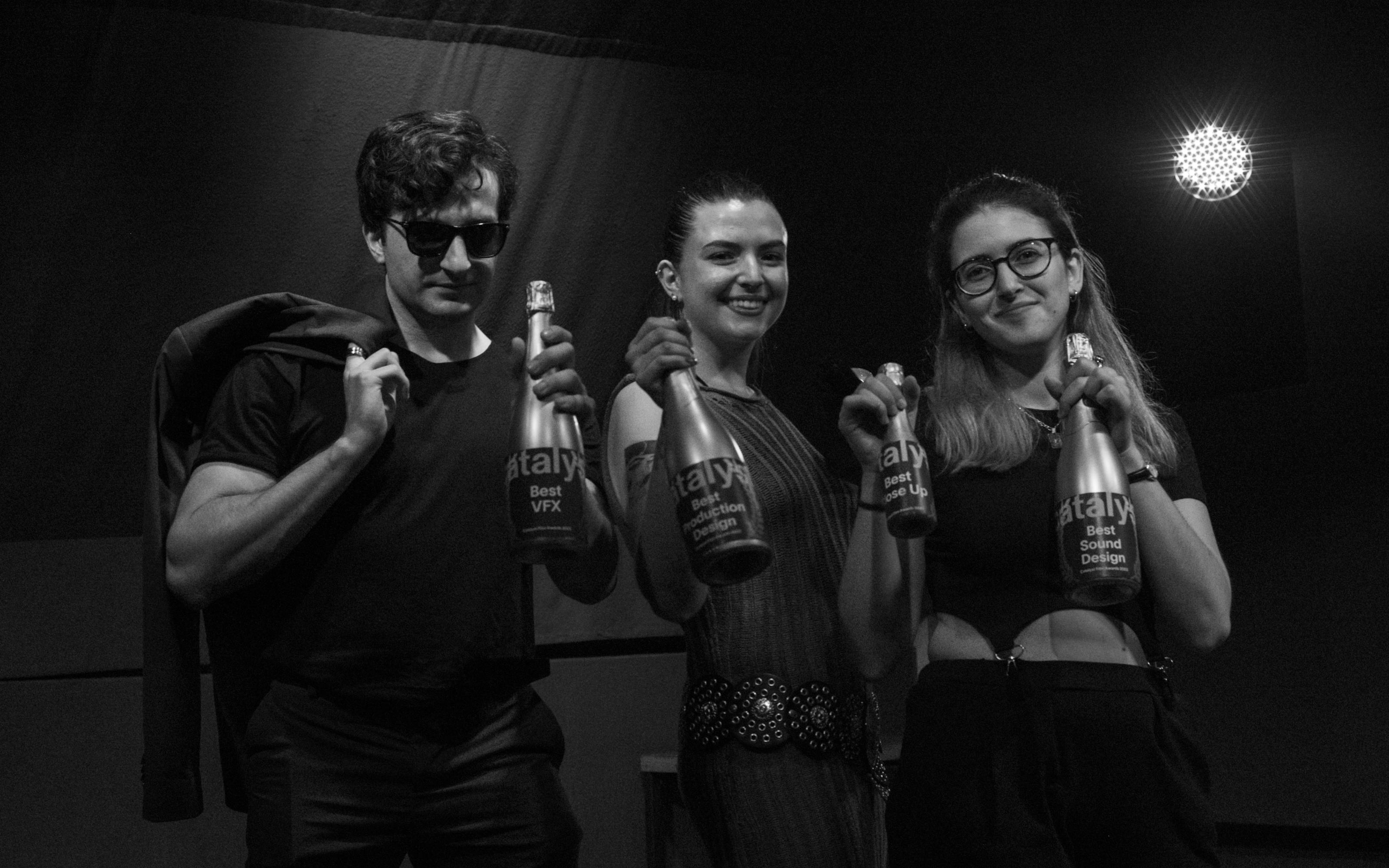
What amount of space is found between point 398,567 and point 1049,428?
80 cm

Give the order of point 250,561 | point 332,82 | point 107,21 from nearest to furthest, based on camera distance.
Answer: point 250,561, point 107,21, point 332,82

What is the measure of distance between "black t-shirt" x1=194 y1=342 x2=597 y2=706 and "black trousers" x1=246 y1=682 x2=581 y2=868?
0.11 ft

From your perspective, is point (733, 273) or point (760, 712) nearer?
point (760, 712)

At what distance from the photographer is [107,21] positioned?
2217mm

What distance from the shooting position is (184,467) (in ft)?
4.91

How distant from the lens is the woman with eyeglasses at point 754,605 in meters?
1.44

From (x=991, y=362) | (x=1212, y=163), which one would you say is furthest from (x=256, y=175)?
(x=1212, y=163)

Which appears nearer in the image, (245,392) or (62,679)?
(245,392)

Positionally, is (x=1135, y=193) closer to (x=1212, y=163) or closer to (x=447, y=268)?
(x=1212, y=163)

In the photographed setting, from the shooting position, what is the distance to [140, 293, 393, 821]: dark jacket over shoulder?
1427 millimetres

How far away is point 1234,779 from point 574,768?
1459 mm

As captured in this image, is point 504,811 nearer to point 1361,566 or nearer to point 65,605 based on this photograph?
point 65,605

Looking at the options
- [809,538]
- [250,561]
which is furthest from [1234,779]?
[250,561]

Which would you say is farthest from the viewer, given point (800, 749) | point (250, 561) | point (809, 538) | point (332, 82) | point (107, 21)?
point (332, 82)
